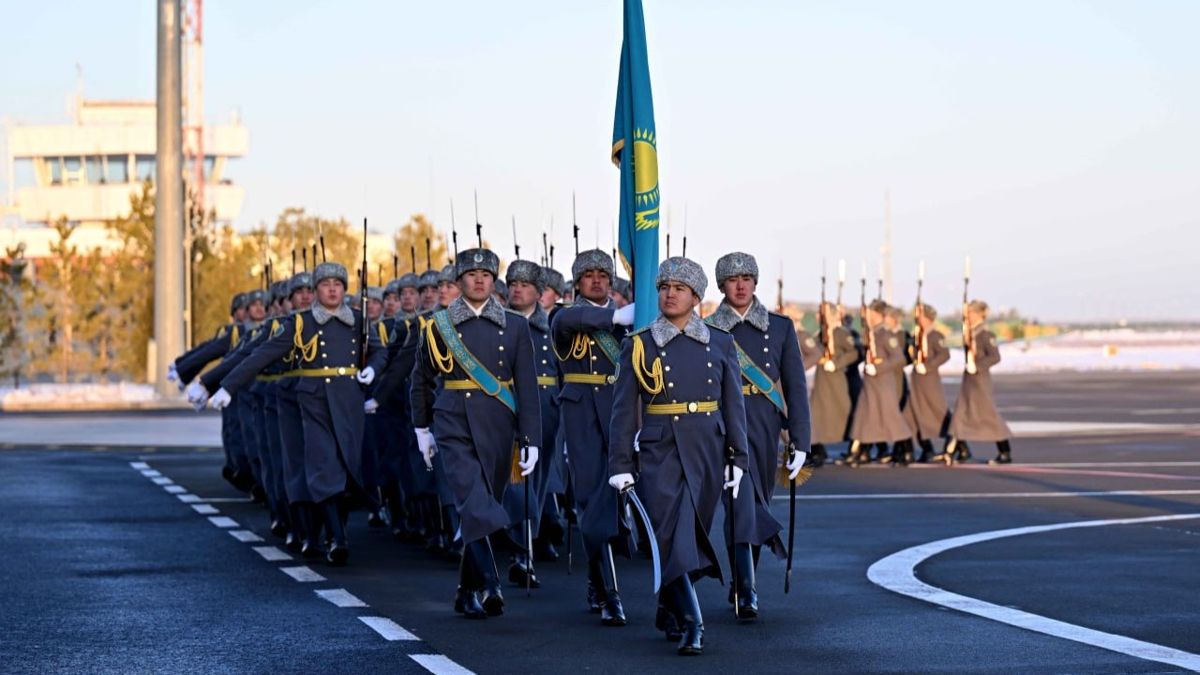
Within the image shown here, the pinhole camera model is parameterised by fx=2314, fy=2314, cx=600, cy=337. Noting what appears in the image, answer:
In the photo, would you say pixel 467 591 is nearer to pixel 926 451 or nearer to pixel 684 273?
pixel 684 273

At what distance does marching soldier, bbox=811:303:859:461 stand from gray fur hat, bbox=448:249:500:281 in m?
14.8

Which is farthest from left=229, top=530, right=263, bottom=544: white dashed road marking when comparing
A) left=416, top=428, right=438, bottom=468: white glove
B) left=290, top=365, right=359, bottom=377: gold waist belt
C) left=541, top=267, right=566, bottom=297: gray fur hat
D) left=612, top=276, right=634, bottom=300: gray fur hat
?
left=416, top=428, right=438, bottom=468: white glove

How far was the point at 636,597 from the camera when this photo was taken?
1329 cm

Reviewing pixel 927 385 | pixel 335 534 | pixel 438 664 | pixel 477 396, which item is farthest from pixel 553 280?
pixel 927 385

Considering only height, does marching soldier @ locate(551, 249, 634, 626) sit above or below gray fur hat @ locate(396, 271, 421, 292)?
below

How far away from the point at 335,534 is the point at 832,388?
43.4 ft

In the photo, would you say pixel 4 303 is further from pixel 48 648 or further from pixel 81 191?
pixel 81 191

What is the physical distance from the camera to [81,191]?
11681 cm

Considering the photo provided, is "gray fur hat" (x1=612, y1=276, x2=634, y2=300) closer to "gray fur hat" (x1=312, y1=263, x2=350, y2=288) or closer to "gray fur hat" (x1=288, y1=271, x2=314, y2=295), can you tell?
"gray fur hat" (x1=312, y1=263, x2=350, y2=288)

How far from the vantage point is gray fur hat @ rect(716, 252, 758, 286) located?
12852mm

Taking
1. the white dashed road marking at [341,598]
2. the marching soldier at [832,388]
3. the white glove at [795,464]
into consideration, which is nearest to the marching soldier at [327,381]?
the white dashed road marking at [341,598]

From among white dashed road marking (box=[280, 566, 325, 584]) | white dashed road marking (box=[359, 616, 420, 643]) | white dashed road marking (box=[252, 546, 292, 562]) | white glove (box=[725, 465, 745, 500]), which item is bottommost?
white dashed road marking (box=[359, 616, 420, 643])

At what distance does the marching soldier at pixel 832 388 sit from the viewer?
91.0 ft

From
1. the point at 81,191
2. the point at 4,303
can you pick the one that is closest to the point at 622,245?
the point at 4,303
